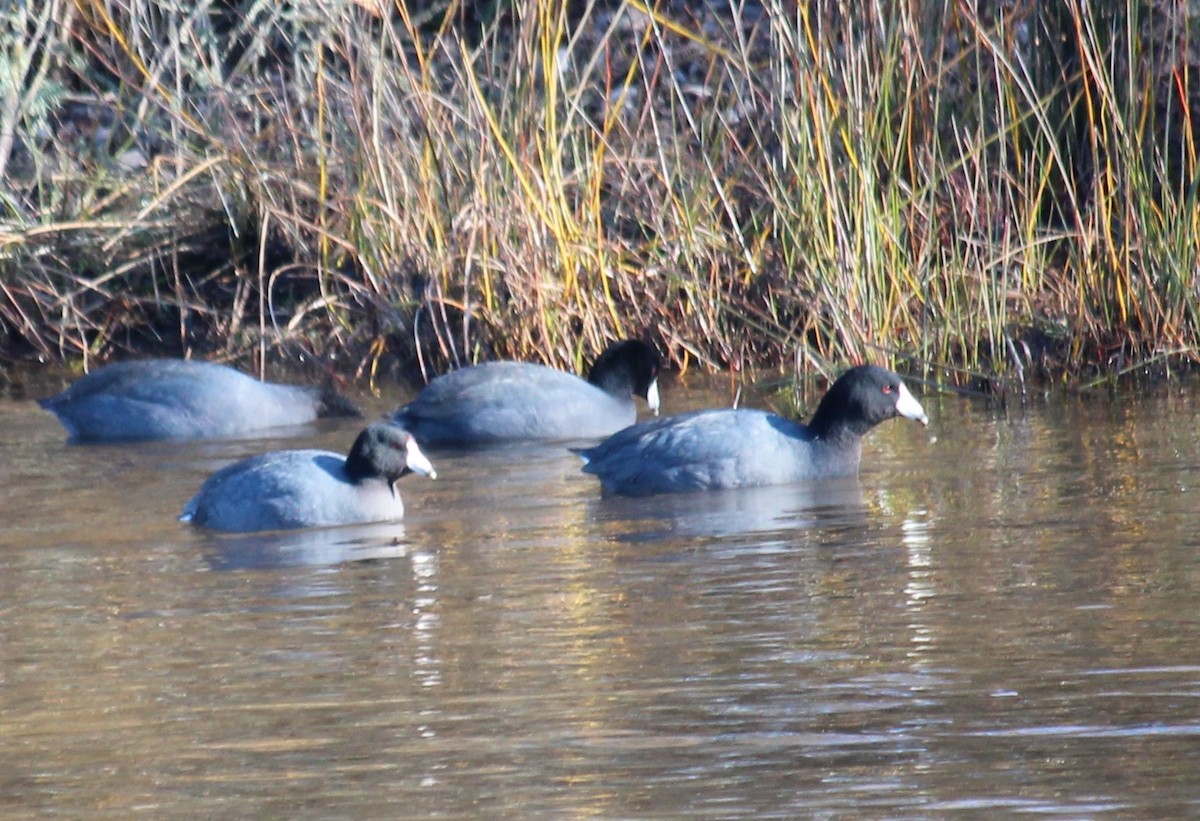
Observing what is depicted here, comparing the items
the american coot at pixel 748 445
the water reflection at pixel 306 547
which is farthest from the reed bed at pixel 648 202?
the water reflection at pixel 306 547

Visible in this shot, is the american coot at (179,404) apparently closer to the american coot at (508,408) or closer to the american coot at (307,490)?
the american coot at (508,408)

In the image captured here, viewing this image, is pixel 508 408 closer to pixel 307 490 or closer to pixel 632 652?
pixel 307 490

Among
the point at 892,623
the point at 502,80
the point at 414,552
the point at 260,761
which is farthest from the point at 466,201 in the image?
the point at 260,761

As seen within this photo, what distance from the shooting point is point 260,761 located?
13.6ft

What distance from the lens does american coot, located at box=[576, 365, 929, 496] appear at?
7.67m

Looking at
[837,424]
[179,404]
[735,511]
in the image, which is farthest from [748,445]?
[179,404]

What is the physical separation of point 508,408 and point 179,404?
159cm

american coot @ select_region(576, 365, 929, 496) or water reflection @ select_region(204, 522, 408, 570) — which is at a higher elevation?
american coot @ select_region(576, 365, 929, 496)

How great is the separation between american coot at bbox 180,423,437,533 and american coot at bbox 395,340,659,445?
66.2 inches

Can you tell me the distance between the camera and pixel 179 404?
955 cm

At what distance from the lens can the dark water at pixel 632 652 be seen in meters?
3.93

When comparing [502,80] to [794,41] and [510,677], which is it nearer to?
[794,41]

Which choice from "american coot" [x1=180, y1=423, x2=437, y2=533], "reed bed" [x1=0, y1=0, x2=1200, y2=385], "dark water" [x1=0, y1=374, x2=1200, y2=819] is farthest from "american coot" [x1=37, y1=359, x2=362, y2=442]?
"american coot" [x1=180, y1=423, x2=437, y2=533]

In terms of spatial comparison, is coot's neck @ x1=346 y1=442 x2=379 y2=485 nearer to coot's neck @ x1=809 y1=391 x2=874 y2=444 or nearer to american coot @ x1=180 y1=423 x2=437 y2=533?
american coot @ x1=180 y1=423 x2=437 y2=533
